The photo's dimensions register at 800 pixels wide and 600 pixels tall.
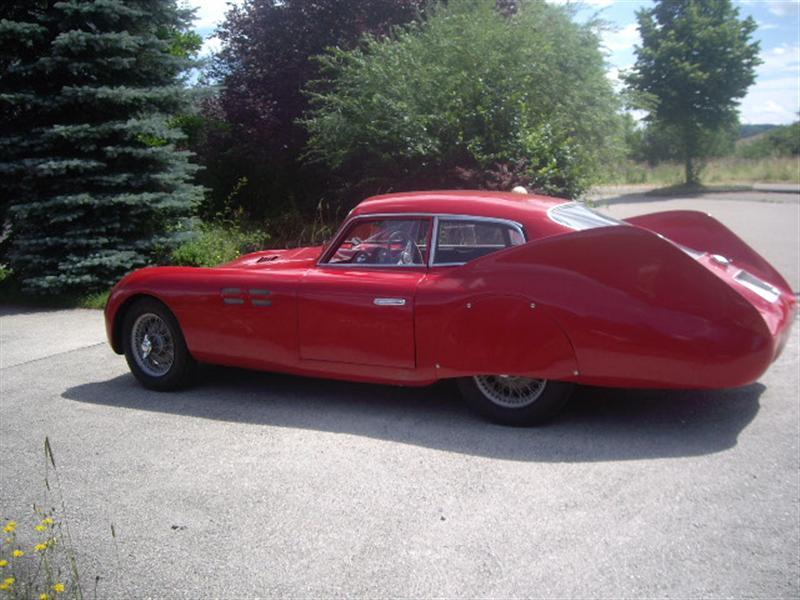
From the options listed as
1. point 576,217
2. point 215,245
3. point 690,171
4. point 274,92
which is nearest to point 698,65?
point 690,171

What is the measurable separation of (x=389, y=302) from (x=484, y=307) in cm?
61

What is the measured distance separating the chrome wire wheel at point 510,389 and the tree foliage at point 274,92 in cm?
876

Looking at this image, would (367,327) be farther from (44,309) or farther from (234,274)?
(44,309)

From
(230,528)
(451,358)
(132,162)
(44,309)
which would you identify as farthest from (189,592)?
(132,162)

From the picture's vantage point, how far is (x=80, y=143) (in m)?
9.48

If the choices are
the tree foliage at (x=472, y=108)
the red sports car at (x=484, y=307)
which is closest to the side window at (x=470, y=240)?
the red sports car at (x=484, y=307)

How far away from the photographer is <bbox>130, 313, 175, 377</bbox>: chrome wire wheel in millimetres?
5777

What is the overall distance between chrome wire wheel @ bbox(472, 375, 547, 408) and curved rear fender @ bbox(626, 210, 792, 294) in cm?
194

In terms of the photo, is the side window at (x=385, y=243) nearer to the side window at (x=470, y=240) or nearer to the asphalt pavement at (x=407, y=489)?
the side window at (x=470, y=240)

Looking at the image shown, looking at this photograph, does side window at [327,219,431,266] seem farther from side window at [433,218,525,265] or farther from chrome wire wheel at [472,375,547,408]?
chrome wire wheel at [472,375,547,408]

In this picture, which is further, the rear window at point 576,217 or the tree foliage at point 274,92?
the tree foliage at point 274,92

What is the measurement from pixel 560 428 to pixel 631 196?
28897 millimetres

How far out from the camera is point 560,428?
15.6 ft

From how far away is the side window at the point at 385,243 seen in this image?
17.0 feet
